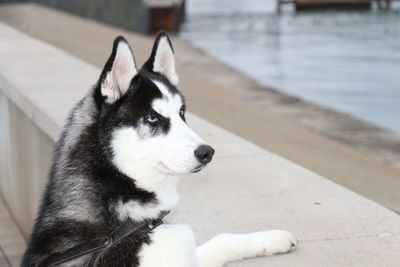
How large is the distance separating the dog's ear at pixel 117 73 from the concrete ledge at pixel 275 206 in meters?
0.95

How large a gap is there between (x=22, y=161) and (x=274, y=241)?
12.2ft

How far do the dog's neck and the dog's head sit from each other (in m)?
0.04

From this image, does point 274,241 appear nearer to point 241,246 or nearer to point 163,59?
point 241,246

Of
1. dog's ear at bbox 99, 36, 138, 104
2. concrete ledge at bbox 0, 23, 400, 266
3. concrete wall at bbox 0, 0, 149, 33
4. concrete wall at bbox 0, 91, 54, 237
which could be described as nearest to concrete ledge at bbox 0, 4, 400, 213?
concrete wall at bbox 0, 91, 54, 237

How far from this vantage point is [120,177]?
353 centimetres

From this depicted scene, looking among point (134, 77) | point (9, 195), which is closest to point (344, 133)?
point (9, 195)

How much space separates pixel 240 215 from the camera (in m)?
4.62

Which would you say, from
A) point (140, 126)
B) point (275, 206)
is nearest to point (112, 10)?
point (275, 206)

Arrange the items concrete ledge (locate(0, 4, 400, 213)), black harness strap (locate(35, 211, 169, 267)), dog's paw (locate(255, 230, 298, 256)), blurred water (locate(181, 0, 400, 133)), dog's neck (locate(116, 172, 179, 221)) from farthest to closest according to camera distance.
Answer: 1. blurred water (locate(181, 0, 400, 133))
2. concrete ledge (locate(0, 4, 400, 213))
3. dog's paw (locate(255, 230, 298, 256))
4. dog's neck (locate(116, 172, 179, 221))
5. black harness strap (locate(35, 211, 169, 267))

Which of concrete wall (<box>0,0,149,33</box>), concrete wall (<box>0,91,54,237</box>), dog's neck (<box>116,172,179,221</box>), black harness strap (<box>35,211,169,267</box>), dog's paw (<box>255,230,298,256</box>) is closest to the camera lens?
black harness strap (<box>35,211,169,267</box>)

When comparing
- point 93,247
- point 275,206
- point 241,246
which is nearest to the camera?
point 93,247

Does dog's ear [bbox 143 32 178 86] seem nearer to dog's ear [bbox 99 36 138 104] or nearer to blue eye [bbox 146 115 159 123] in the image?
dog's ear [bbox 99 36 138 104]

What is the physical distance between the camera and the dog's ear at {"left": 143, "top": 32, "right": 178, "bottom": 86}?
3975 mm

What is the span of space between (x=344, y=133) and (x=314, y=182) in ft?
30.1
